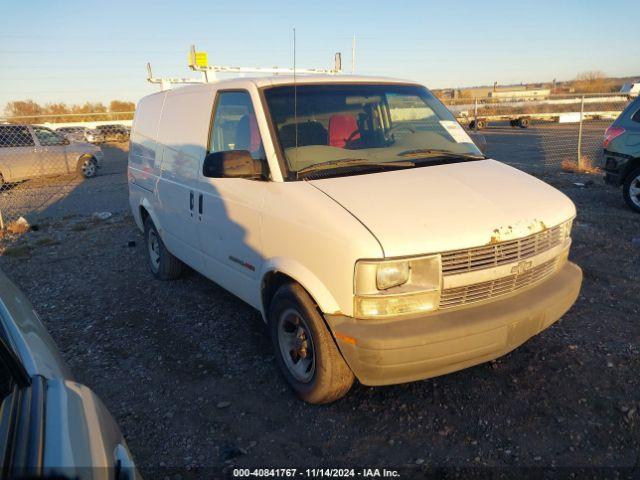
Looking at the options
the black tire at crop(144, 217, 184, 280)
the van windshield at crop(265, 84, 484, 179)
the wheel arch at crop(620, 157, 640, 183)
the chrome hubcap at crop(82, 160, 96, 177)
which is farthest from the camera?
the chrome hubcap at crop(82, 160, 96, 177)

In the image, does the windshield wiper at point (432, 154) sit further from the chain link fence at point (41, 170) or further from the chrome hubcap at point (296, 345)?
the chain link fence at point (41, 170)

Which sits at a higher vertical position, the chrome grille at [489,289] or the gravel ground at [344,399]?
the chrome grille at [489,289]

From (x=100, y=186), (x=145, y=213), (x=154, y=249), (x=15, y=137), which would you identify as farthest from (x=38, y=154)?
(x=154, y=249)

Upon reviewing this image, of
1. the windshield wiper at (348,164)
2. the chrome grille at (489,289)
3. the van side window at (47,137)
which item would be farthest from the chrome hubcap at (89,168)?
the chrome grille at (489,289)

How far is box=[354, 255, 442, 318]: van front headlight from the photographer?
256cm

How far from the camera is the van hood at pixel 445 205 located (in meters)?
2.60

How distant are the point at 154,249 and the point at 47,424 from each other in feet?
15.1

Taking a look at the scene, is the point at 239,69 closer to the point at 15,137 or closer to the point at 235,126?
the point at 235,126

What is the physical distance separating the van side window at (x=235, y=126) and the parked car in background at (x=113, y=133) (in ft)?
89.9

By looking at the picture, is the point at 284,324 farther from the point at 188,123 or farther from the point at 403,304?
the point at 188,123

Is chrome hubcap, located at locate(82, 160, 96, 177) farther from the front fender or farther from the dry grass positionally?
the front fender

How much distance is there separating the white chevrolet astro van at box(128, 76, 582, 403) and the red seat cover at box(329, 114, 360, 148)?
0.01m

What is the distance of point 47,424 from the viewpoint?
4.50ft

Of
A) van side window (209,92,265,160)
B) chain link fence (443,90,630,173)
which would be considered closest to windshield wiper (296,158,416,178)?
van side window (209,92,265,160)
